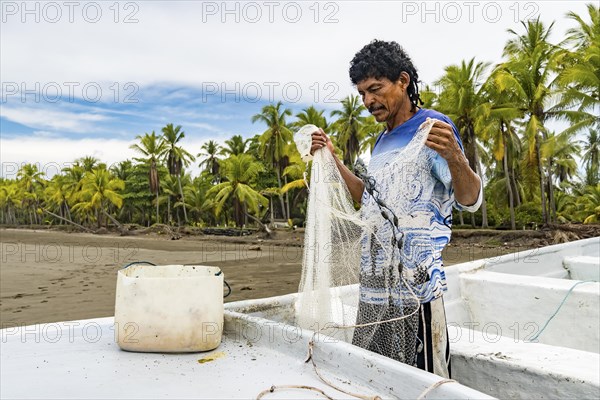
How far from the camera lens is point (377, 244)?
208cm

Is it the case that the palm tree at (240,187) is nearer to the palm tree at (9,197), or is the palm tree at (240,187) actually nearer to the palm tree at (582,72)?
the palm tree at (582,72)

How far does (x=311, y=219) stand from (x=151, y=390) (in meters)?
1.08

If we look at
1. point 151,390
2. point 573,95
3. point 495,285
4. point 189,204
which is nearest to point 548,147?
point 573,95

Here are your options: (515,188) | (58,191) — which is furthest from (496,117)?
(58,191)

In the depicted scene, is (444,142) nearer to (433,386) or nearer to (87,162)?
(433,386)

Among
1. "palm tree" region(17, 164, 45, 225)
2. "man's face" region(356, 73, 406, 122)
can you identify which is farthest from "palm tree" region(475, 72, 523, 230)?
"palm tree" region(17, 164, 45, 225)

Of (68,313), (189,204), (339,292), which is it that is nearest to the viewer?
(339,292)

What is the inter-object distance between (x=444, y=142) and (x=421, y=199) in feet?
0.99

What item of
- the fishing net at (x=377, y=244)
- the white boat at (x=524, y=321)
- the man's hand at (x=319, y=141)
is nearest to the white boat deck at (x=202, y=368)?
the fishing net at (x=377, y=244)

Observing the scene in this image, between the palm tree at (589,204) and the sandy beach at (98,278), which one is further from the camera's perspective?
the palm tree at (589,204)

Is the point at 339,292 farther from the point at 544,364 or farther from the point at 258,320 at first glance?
the point at 544,364

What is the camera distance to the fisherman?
1930 millimetres

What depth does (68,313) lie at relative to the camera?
889cm

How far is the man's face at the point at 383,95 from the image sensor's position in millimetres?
1991
